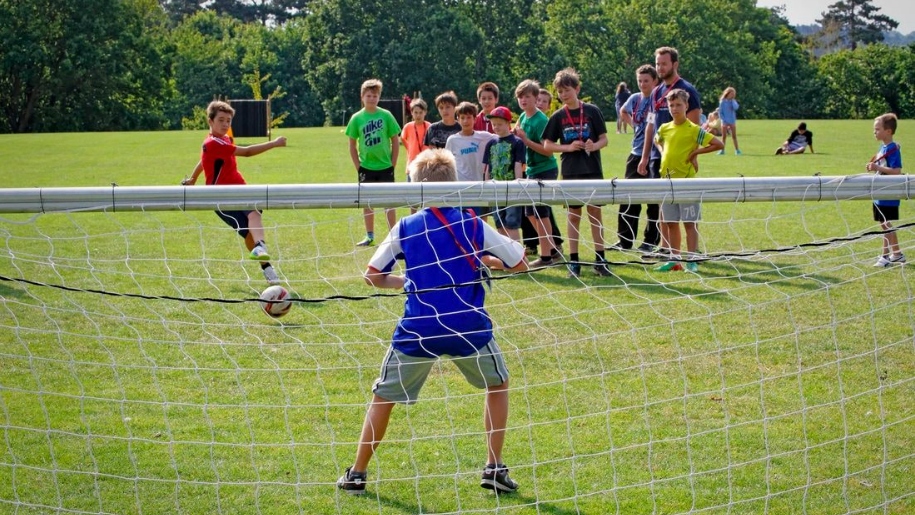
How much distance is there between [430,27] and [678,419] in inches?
2245

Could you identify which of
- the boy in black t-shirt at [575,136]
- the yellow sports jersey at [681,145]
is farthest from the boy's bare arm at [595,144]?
the yellow sports jersey at [681,145]

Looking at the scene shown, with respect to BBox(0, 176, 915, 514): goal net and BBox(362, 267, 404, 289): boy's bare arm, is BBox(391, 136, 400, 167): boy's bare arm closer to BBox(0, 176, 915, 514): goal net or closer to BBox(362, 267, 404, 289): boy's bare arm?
BBox(0, 176, 915, 514): goal net

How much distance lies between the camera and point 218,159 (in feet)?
29.2

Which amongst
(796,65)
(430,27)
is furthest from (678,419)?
(796,65)

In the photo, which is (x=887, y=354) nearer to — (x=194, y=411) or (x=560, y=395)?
(x=560, y=395)

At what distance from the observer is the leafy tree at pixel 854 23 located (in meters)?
112

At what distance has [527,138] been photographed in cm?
989

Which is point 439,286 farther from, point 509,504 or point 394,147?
point 394,147

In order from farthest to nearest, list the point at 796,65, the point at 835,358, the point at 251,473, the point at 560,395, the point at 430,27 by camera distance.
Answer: the point at 796,65
the point at 430,27
the point at 835,358
the point at 560,395
the point at 251,473

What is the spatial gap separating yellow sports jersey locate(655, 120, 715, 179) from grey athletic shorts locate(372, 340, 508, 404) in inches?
207

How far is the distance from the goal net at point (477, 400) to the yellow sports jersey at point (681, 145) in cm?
135

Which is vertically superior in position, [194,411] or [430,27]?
[430,27]

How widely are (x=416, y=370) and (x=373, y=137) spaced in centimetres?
679

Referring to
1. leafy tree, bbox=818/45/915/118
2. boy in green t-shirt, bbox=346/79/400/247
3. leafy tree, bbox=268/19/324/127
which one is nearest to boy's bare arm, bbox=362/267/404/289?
boy in green t-shirt, bbox=346/79/400/247
